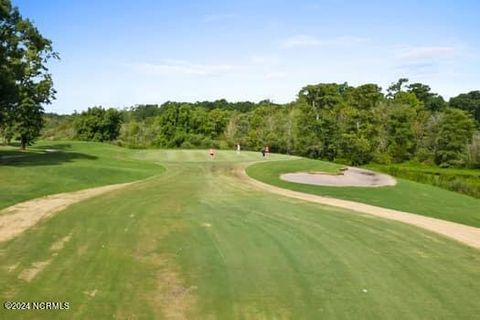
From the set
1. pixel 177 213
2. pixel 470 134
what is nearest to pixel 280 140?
pixel 470 134

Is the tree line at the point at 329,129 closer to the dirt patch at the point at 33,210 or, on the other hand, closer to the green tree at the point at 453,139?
the green tree at the point at 453,139

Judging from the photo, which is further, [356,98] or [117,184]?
[356,98]

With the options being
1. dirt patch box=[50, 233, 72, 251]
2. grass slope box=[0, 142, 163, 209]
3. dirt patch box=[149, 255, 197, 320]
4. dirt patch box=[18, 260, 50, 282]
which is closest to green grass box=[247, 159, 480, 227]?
grass slope box=[0, 142, 163, 209]

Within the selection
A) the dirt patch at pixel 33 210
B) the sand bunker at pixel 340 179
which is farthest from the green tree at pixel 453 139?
the dirt patch at pixel 33 210

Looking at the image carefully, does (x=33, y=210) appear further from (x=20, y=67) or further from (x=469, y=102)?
(x=469, y=102)

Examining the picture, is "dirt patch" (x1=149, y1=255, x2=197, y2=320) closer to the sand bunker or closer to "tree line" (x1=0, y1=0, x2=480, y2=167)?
the sand bunker

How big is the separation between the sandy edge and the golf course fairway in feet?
2.86

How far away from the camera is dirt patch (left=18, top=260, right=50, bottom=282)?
9.93 m

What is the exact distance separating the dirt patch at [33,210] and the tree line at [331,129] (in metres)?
56.5

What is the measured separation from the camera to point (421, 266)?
12008 millimetres

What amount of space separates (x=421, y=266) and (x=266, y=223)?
224 inches

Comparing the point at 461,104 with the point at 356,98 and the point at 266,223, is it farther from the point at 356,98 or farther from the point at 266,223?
the point at 266,223

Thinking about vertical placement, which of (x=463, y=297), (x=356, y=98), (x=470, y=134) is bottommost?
(x=463, y=297)

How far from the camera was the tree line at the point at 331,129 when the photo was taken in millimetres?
75250
